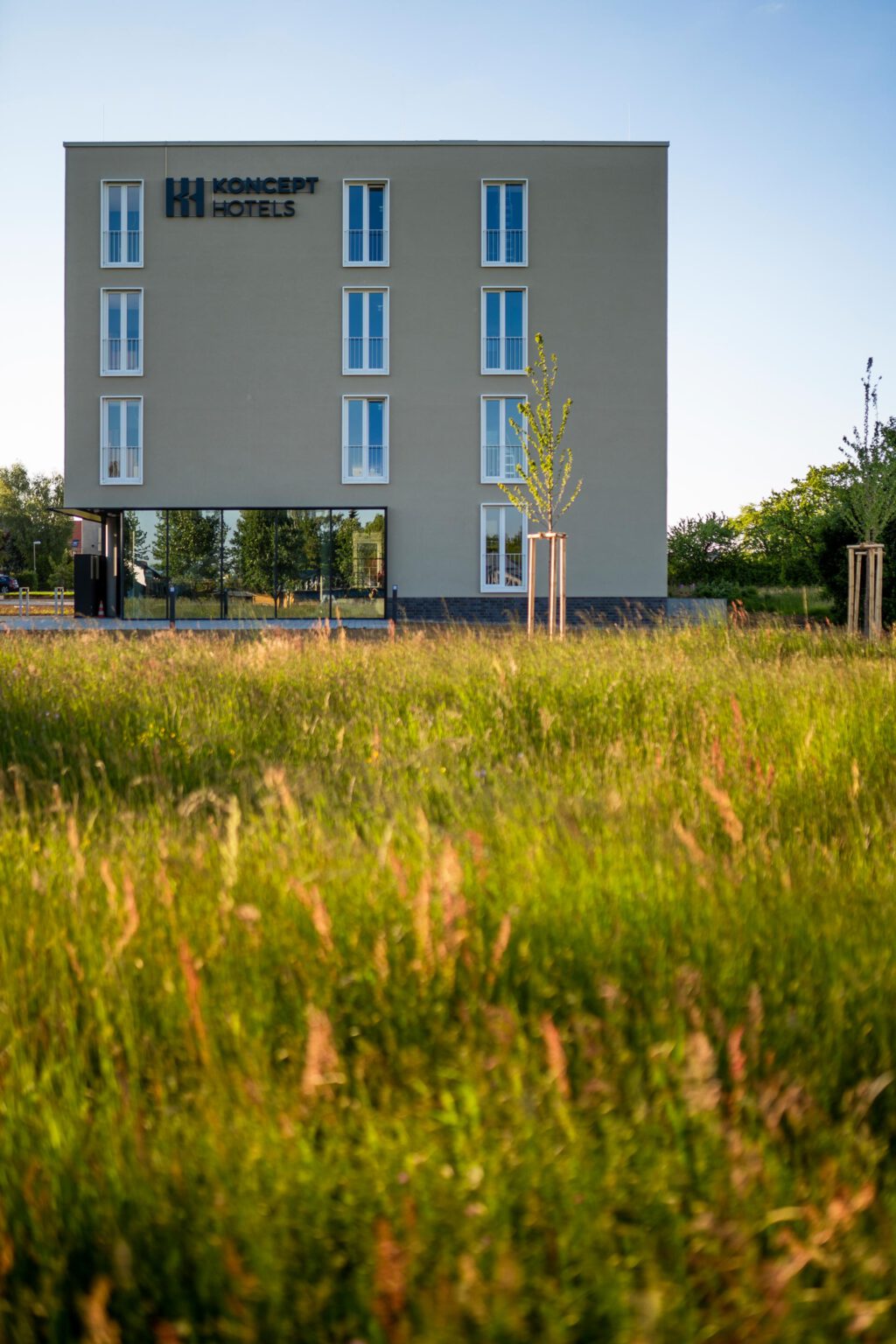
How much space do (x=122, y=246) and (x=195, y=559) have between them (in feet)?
32.3

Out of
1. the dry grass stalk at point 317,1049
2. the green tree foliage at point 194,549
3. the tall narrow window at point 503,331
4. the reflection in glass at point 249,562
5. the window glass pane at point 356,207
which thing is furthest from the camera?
the window glass pane at point 356,207

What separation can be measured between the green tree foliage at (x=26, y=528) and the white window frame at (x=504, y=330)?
63.8 metres

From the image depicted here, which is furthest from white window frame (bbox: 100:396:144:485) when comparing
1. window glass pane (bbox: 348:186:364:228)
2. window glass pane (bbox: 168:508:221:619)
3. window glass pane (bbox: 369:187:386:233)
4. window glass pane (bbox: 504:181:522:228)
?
window glass pane (bbox: 504:181:522:228)

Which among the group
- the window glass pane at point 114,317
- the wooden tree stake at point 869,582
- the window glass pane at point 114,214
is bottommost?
the wooden tree stake at point 869,582

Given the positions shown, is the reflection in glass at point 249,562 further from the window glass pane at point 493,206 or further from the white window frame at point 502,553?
the window glass pane at point 493,206

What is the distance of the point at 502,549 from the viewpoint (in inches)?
1245

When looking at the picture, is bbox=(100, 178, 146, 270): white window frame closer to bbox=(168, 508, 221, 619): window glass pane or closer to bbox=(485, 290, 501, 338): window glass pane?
bbox=(168, 508, 221, 619): window glass pane

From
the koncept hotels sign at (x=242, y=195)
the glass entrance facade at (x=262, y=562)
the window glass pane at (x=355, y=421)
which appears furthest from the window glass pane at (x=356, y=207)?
the glass entrance facade at (x=262, y=562)

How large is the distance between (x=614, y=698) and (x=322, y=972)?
159 inches

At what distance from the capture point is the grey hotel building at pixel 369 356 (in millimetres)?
31625

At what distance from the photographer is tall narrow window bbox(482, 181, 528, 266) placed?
3191 centimetres

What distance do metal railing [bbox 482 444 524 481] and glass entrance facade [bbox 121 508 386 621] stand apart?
352 centimetres

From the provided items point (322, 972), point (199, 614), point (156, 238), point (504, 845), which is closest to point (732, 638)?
point (504, 845)

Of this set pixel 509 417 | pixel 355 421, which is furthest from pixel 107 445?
pixel 509 417
